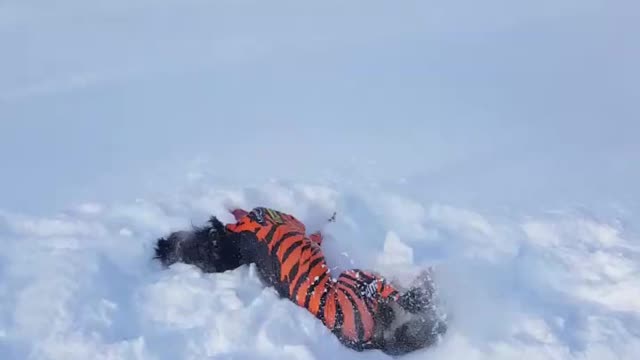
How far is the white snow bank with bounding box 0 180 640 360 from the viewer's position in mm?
2795

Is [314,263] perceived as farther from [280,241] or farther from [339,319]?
[339,319]

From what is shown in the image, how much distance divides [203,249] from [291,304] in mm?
433

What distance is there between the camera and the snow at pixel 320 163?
2902 millimetres

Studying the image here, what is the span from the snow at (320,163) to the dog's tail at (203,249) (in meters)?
0.04

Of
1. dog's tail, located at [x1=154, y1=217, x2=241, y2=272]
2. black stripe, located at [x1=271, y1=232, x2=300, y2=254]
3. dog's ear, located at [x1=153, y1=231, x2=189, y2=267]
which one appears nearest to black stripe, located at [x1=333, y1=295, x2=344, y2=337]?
black stripe, located at [x1=271, y1=232, x2=300, y2=254]

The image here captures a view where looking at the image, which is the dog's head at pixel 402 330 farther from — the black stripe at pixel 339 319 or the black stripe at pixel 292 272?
the black stripe at pixel 292 272

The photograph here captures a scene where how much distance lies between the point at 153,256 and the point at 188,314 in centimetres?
41

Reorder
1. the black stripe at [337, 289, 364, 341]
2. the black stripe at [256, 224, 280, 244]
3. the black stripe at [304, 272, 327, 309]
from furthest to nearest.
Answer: the black stripe at [256, 224, 280, 244] → the black stripe at [304, 272, 327, 309] → the black stripe at [337, 289, 364, 341]

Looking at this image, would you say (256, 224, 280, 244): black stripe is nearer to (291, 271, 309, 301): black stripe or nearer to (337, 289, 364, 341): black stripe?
(291, 271, 309, 301): black stripe

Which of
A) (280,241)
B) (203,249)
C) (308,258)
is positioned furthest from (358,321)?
(203,249)

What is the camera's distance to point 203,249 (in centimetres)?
311

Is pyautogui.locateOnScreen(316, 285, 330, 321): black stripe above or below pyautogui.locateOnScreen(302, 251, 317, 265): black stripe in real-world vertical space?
below

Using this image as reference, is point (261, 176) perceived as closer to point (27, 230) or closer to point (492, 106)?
point (27, 230)

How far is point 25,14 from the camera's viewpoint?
5.18 meters
